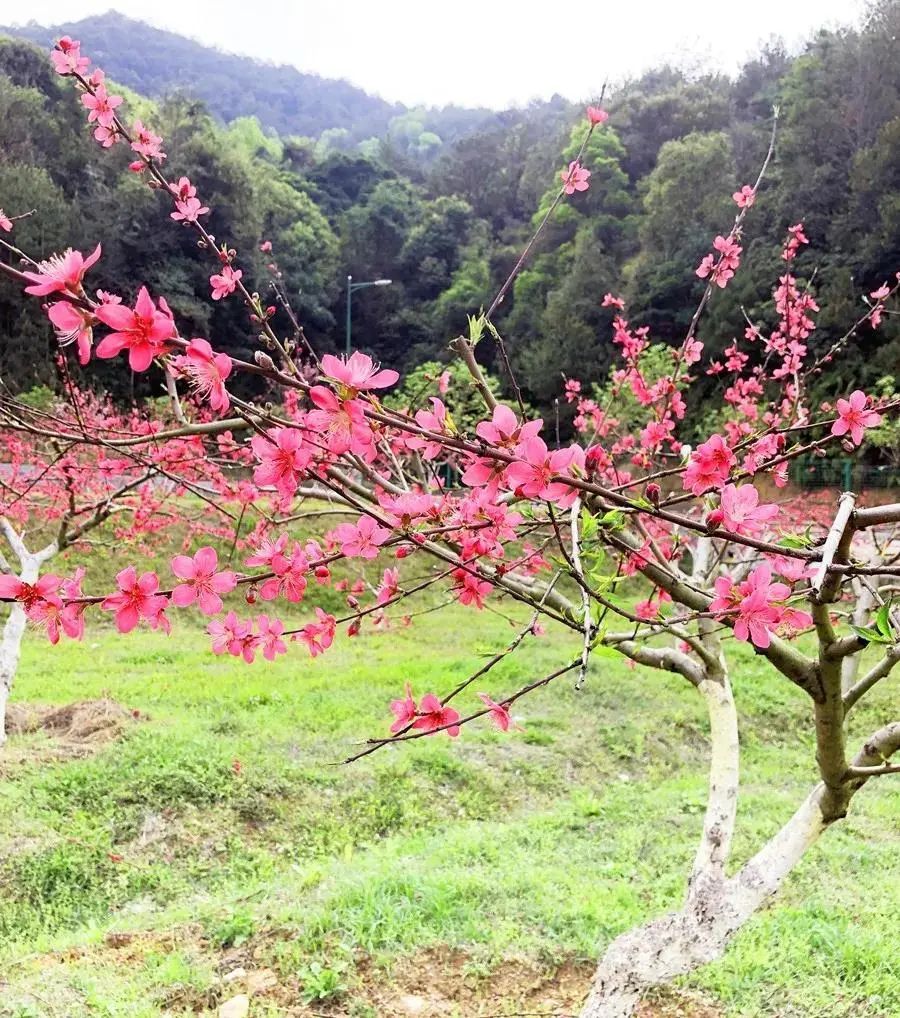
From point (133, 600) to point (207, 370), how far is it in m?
0.47

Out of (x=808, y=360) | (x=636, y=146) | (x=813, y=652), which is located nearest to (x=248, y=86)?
(x=636, y=146)

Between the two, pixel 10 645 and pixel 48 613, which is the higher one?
pixel 48 613

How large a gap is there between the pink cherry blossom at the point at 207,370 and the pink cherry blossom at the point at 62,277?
0.12 m

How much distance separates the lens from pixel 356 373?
874mm

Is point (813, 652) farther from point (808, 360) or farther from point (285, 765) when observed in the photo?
point (808, 360)

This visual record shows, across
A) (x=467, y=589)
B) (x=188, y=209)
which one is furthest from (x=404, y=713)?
(x=188, y=209)

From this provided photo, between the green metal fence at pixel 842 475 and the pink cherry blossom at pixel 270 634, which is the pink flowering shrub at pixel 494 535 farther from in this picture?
the green metal fence at pixel 842 475

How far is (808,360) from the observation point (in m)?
17.4

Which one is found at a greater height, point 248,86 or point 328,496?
point 248,86

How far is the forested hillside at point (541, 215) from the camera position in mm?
18344

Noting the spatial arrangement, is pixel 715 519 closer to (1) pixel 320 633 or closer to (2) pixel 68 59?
(1) pixel 320 633

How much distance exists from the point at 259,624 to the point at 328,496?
32 cm

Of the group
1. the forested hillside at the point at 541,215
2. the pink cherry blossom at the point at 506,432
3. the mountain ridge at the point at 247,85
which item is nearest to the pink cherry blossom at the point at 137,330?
the pink cherry blossom at the point at 506,432

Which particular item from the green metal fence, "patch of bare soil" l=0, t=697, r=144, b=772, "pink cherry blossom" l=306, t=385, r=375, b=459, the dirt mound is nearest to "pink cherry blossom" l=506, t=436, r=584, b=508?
"pink cherry blossom" l=306, t=385, r=375, b=459
